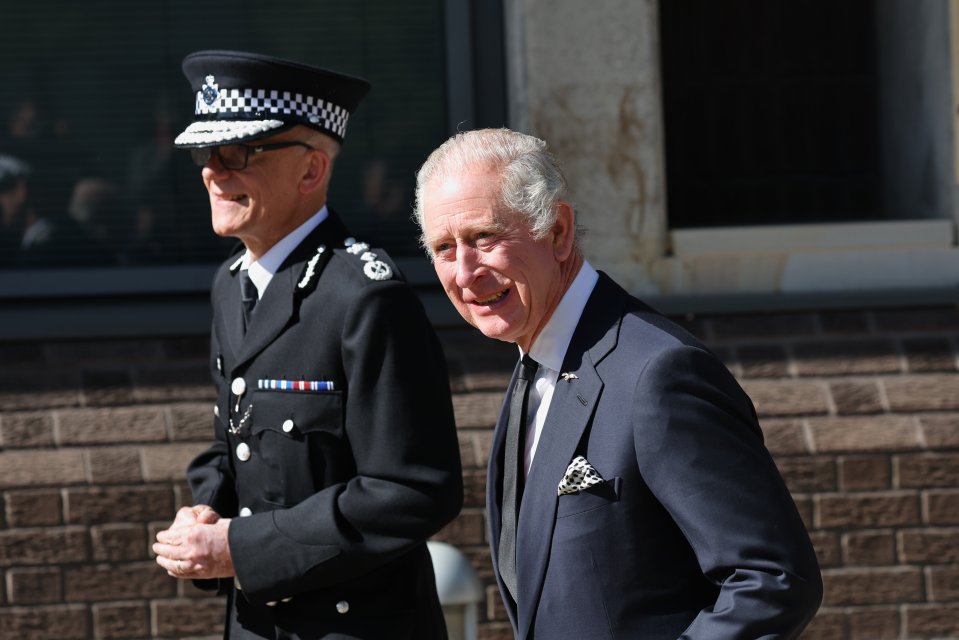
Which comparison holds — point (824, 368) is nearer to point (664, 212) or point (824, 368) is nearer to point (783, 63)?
point (664, 212)

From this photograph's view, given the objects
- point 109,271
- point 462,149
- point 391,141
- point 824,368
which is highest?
point 462,149

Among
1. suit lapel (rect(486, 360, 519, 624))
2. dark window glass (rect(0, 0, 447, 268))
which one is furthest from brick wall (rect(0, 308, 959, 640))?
suit lapel (rect(486, 360, 519, 624))

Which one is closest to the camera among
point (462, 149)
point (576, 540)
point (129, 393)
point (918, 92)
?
point (576, 540)

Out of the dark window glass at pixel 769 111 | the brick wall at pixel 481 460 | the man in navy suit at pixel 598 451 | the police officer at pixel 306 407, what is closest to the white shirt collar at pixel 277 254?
the police officer at pixel 306 407

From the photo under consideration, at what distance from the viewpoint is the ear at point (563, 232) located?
2.18 meters

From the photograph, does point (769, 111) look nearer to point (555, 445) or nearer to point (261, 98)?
point (261, 98)

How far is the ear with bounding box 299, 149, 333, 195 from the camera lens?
2963 mm

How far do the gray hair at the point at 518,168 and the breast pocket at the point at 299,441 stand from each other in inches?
29.6

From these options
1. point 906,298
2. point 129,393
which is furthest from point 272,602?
point 906,298

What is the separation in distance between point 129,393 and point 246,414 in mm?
2434

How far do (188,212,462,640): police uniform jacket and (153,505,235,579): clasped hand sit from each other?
0.15 feet

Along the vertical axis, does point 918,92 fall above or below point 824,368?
above

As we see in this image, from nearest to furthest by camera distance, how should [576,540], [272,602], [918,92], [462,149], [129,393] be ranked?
[576,540]
[462,149]
[272,602]
[129,393]
[918,92]

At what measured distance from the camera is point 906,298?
17.3 ft
